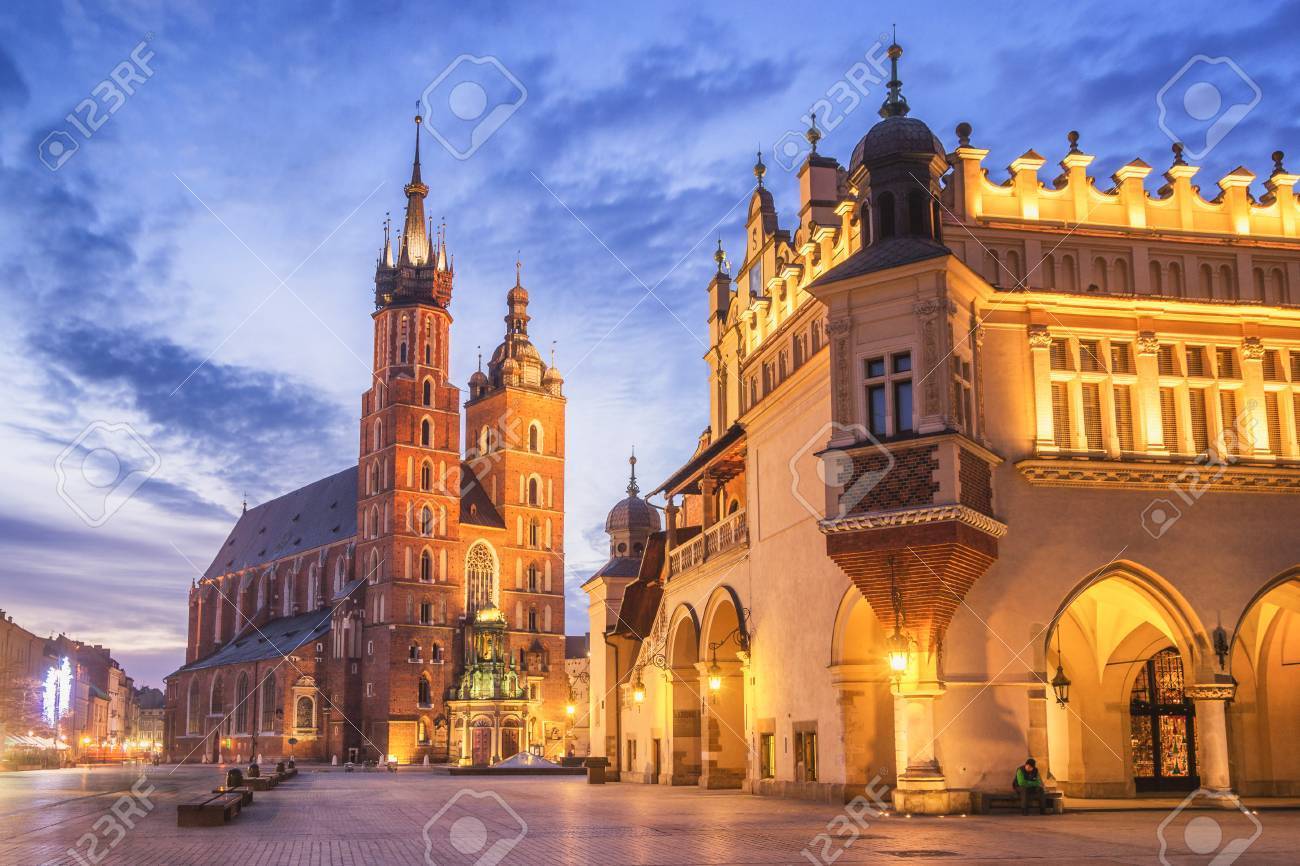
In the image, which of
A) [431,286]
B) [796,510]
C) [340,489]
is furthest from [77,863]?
[340,489]

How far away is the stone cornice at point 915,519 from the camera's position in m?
24.2

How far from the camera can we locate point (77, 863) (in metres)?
15.6

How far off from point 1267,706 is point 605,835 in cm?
1758

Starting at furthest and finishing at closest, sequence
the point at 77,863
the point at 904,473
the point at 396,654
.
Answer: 1. the point at 396,654
2. the point at 904,473
3. the point at 77,863

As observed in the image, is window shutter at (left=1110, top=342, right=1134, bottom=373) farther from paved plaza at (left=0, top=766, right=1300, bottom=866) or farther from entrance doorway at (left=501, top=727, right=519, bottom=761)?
entrance doorway at (left=501, top=727, right=519, bottom=761)

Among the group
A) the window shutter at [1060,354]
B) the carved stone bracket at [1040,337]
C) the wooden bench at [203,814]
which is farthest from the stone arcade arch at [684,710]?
the wooden bench at [203,814]

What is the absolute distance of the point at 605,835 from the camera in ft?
67.5

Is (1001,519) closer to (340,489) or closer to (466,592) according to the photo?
(466,592)

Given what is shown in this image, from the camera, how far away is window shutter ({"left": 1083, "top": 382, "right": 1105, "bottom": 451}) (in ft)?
90.9

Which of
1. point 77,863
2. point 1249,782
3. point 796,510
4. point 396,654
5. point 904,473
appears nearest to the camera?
point 77,863

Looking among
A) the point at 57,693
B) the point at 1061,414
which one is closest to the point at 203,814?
the point at 1061,414

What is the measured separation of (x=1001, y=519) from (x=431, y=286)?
3439 inches

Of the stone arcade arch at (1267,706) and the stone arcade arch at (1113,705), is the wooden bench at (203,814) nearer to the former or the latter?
the stone arcade arch at (1113,705)

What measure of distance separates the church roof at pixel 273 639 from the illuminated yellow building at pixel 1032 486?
75.3 meters
